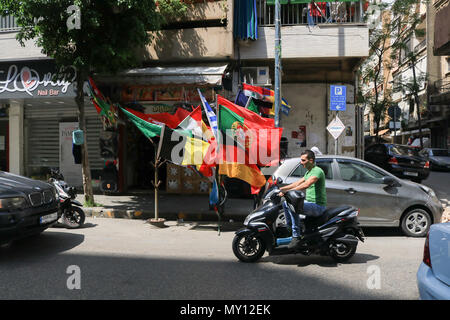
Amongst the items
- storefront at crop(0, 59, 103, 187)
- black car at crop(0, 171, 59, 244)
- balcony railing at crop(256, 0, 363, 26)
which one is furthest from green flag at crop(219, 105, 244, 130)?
storefront at crop(0, 59, 103, 187)

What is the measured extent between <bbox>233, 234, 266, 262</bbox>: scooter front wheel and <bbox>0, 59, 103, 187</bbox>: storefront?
8.75 m

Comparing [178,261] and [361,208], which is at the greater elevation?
[361,208]

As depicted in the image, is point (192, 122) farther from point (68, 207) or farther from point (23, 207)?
point (23, 207)

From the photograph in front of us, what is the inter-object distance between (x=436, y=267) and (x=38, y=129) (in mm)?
13902

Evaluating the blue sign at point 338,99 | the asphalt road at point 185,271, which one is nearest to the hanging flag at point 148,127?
the asphalt road at point 185,271

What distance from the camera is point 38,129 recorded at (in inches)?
544

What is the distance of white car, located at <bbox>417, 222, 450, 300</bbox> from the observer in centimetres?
284


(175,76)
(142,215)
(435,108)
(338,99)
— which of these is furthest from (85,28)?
(435,108)

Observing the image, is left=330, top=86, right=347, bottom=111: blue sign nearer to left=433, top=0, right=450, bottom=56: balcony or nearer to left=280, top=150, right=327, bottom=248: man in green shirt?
left=280, top=150, right=327, bottom=248: man in green shirt

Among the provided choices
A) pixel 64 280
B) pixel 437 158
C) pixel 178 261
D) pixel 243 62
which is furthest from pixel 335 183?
pixel 437 158

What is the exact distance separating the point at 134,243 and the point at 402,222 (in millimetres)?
5157

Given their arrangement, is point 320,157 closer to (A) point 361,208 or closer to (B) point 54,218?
(A) point 361,208

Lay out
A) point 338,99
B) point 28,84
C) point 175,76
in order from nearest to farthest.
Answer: point 338,99
point 175,76
point 28,84

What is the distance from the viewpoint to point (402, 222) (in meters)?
7.41
